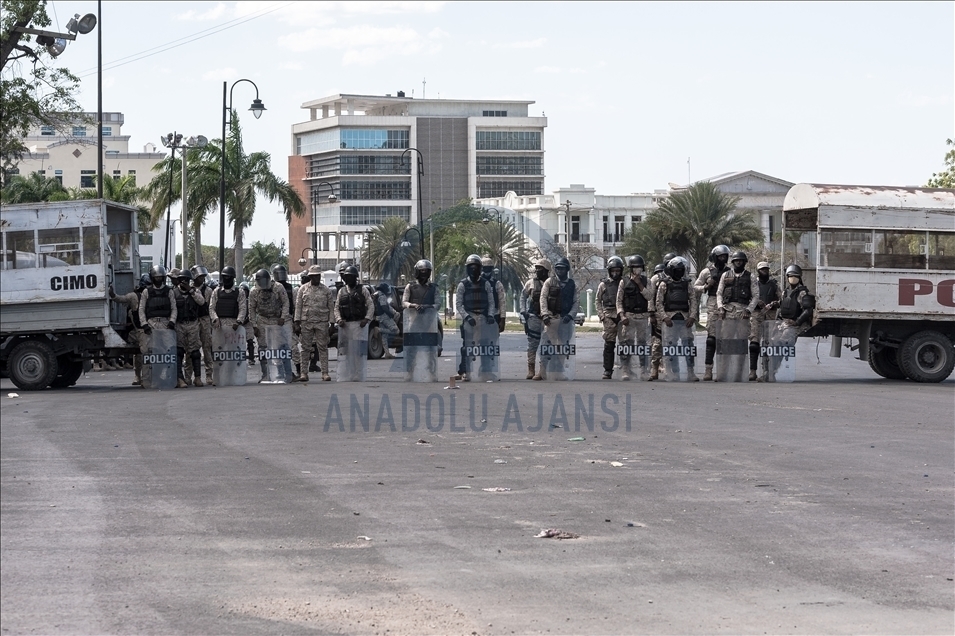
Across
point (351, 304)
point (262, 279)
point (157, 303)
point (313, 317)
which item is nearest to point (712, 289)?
point (351, 304)

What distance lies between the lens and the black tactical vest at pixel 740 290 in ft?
62.3

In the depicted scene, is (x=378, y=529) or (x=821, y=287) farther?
(x=821, y=287)

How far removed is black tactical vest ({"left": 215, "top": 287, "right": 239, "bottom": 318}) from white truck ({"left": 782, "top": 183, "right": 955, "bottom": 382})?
934cm

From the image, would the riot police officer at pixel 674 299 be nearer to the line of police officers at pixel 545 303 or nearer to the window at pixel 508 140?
the line of police officers at pixel 545 303

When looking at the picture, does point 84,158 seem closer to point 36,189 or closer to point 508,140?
point 36,189

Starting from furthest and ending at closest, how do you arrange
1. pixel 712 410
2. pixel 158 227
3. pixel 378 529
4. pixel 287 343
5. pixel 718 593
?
pixel 158 227 < pixel 287 343 < pixel 712 410 < pixel 378 529 < pixel 718 593

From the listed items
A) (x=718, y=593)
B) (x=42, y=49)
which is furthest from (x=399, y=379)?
(x=718, y=593)

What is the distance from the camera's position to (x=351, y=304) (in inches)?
736

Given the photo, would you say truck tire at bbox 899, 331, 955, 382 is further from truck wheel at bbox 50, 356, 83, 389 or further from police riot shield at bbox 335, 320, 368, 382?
truck wheel at bbox 50, 356, 83, 389

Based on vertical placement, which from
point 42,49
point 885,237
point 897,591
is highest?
point 42,49

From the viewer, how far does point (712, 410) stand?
14.6 m

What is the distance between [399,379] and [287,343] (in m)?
1.84

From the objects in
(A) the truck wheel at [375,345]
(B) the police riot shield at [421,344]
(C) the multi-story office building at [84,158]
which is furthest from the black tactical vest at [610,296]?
(C) the multi-story office building at [84,158]

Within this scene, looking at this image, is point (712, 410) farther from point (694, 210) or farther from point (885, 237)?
point (694, 210)
